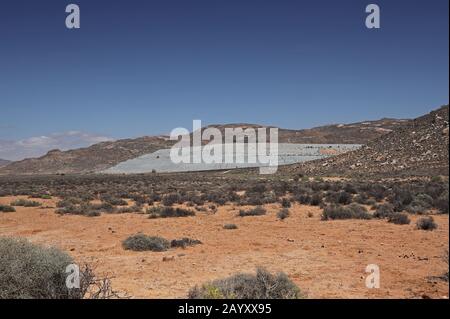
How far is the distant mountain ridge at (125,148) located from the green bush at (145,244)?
99569 millimetres

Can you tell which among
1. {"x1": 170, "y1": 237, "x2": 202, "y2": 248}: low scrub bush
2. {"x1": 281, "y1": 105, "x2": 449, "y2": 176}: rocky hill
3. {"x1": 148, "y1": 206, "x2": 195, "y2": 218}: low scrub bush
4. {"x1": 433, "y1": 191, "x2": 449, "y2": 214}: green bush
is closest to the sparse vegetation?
Answer: {"x1": 170, "y1": 237, "x2": 202, "y2": 248}: low scrub bush

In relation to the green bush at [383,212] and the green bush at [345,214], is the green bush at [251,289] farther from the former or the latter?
the green bush at [383,212]

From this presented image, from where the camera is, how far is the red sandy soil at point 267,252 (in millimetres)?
8250

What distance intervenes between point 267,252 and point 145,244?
356 centimetres

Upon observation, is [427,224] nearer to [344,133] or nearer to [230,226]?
[230,226]

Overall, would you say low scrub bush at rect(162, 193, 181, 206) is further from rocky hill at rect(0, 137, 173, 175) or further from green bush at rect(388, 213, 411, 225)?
rocky hill at rect(0, 137, 173, 175)

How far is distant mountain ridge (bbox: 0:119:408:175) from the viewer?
115 metres

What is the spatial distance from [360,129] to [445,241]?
11787cm

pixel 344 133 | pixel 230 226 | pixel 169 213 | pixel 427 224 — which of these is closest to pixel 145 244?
pixel 230 226

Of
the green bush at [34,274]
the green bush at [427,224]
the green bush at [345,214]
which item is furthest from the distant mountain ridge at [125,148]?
the green bush at [34,274]

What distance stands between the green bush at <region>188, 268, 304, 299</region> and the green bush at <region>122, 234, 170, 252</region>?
5960mm
